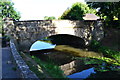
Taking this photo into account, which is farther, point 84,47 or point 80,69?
point 84,47

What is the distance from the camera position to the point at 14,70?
7051 millimetres

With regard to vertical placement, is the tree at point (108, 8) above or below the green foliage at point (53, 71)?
above

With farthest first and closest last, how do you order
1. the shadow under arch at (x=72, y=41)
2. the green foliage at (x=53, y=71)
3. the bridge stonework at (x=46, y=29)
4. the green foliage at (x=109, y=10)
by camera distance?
the shadow under arch at (x=72, y=41) → the green foliage at (x=109, y=10) → the bridge stonework at (x=46, y=29) → the green foliage at (x=53, y=71)

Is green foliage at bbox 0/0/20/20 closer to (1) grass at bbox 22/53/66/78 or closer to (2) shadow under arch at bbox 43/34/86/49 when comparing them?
(2) shadow under arch at bbox 43/34/86/49

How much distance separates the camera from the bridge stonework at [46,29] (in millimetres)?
15074

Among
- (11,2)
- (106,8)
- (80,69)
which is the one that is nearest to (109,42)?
(106,8)

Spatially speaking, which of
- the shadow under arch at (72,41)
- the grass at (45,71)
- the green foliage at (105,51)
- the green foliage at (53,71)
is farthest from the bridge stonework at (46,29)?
the green foliage at (53,71)

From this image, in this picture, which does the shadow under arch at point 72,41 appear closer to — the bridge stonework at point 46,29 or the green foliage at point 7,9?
the bridge stonework at point 46,29

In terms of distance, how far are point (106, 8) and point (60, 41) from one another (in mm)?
13445

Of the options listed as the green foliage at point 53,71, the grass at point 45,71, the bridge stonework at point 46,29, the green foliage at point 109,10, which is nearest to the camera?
the grass at point 45,71

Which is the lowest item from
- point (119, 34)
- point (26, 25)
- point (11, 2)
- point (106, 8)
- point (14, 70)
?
point (14, 70)

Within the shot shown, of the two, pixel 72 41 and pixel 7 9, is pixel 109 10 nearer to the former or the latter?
pixel 72 41

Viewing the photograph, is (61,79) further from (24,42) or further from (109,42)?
(109,42)

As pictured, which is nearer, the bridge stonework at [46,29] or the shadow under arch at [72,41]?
the bridge stonework at [46,29]
